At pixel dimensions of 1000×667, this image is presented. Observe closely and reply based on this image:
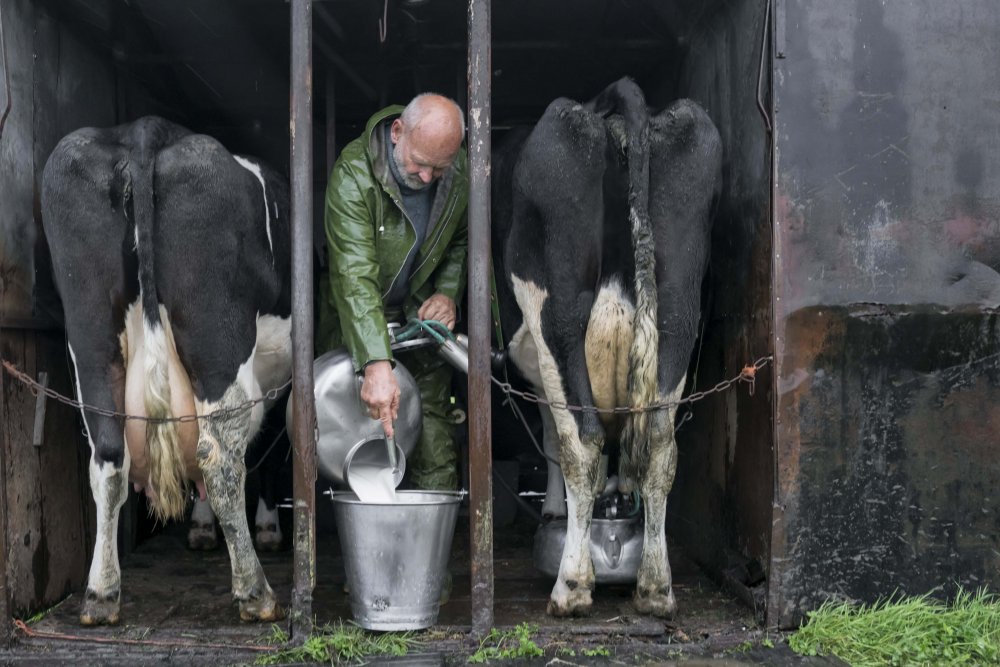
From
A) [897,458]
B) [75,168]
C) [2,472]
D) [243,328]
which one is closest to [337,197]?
[243,328]

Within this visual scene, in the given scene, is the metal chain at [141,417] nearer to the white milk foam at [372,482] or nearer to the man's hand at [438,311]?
the white milk foam at [372,482]

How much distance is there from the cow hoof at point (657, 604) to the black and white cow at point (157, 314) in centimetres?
157

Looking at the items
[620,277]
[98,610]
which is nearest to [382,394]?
[620,277]

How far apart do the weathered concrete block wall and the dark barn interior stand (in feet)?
0.47

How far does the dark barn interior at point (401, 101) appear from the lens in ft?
13.9

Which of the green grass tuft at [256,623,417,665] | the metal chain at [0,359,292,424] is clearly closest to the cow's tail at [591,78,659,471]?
the green grass tuft at [256,623,417,665]

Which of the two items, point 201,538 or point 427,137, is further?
point 201,538

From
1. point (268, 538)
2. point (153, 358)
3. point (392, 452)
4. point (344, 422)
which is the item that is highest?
point (153, 358)

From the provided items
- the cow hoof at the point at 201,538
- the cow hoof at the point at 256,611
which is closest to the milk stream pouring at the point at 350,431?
the cow hoof at the point at 256,611

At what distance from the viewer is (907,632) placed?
3.91m

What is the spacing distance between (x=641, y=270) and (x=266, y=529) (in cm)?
291

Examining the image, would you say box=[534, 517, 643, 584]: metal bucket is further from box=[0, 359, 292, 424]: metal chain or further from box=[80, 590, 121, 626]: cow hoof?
box=[80, 590, 121, 626]: cow hoof

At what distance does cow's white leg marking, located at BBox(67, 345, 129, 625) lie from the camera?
4004 millimetres

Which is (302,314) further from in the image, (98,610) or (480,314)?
(98,610)
